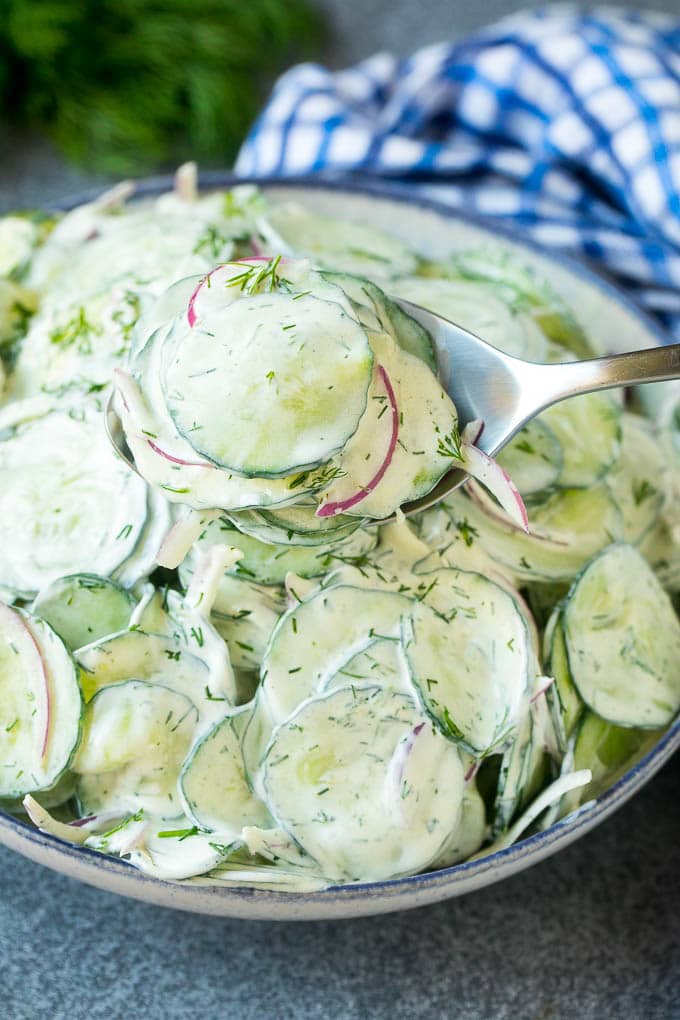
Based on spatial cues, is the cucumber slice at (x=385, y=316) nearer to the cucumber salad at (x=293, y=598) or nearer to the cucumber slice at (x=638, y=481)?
the cucumber salad at (x=293, y=598)

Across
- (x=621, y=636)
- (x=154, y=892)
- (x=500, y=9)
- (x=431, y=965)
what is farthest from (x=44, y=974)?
(x=500, y=9)

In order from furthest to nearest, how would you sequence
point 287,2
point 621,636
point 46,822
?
point 287,2, point 621,636, point 46,822

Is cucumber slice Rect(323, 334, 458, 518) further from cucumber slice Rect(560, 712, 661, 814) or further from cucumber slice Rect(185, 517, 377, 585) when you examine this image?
cucumber slice Rect(560, 712, 661, 814)

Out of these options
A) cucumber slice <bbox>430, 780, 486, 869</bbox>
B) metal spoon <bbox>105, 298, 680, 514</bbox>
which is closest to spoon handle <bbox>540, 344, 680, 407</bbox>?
metal spoon <bbox>105, 298, 680, 514</bbox>

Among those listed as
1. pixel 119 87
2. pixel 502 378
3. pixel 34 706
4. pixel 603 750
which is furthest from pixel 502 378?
pixel 119 87

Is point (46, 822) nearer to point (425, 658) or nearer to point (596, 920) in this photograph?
point (425, 658)

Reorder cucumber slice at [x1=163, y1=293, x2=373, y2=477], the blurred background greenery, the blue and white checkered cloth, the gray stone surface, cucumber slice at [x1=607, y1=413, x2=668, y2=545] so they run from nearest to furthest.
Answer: cucumber slice at [x1=163, y1=293, x2=373, y2=477] → the gray stone surface → cucumber slice at [x1=607, y1=413, x2=668, y2=545] → the blue and white checkered cloth → the blurred background greenery
